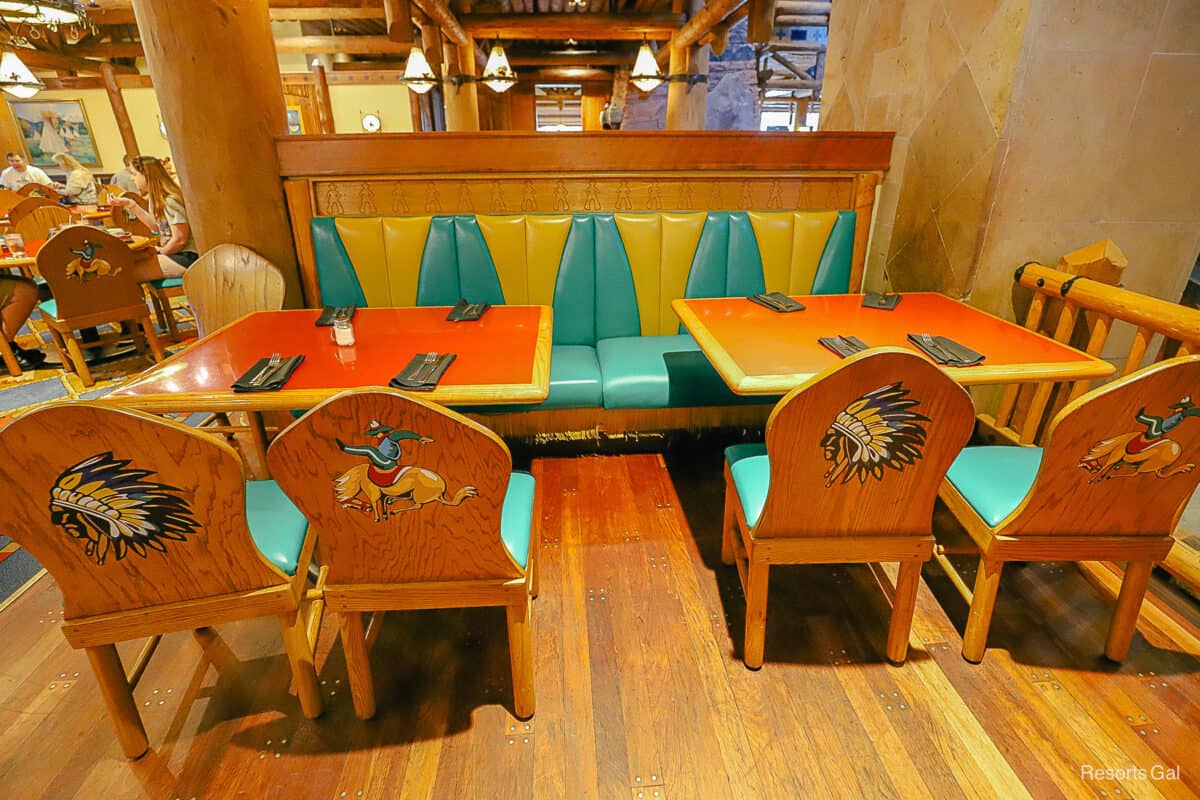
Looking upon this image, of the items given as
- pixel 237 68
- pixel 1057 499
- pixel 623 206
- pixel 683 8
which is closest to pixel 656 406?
pixel 623 206

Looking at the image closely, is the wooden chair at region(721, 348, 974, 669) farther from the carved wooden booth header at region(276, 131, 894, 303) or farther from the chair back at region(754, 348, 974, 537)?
the carved wooden booth header at region(276, 131, 894, 303)

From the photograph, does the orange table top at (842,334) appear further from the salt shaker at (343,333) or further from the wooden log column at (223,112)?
the wooden log column at (223,112)

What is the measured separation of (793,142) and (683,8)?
5.98m

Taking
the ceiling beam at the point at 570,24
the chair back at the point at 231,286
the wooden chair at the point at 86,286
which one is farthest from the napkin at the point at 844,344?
the ceiling beam at the point at 570,24

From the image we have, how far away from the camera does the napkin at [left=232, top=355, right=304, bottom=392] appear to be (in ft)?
5.07

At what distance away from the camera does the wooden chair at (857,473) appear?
3.85 feet

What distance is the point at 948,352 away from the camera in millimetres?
1701

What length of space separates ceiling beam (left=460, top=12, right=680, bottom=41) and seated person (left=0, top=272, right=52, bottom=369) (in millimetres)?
5750

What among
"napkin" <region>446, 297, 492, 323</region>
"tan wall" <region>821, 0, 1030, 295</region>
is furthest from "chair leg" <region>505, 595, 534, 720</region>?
"tan wall" <region>821, 0, 1030, 295</region>

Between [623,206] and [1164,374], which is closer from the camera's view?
[1164,374]

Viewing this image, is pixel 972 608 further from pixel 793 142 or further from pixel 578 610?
pixel 793 142

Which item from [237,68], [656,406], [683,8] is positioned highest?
[683,8]

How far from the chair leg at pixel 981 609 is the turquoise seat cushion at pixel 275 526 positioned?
1776 millimetres

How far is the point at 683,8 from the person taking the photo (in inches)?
296
